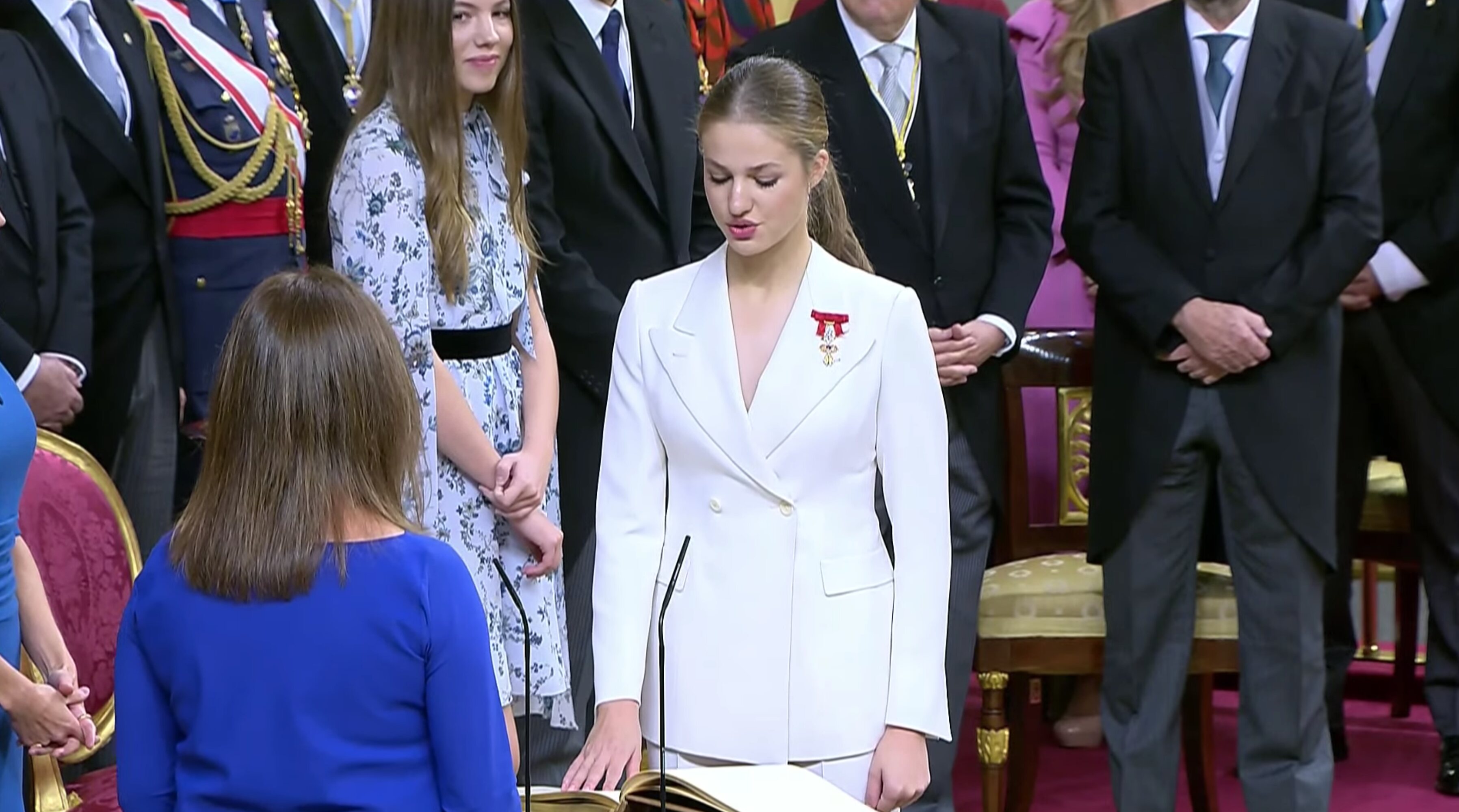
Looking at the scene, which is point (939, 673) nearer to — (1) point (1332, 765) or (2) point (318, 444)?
(2) point (318, 444)

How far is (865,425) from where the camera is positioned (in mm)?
2480

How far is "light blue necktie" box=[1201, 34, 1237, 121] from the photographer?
373 cm

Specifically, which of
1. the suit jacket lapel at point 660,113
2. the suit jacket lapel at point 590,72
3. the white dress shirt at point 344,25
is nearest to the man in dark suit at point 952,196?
the suit jacket lapel at point 660,113

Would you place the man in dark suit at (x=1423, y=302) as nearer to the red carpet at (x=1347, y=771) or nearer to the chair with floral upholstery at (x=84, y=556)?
the red carpet at (x=1347, y=771)

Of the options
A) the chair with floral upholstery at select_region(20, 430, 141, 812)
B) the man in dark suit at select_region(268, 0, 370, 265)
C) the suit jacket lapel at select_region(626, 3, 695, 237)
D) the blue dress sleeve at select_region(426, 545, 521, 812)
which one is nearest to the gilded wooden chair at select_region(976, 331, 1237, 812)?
the suit jacket lapel at select_region(626, 3, 695, 237)

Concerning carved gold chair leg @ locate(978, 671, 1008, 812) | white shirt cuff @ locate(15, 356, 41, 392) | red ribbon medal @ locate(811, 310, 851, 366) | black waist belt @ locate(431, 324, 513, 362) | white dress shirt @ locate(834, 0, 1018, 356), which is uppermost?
white dress shirt @ locate(834, 0, 1018, 356)

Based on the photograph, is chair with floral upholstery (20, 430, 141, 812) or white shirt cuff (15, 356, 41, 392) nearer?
chair with floral upholstery (20, 430, 141, 812)

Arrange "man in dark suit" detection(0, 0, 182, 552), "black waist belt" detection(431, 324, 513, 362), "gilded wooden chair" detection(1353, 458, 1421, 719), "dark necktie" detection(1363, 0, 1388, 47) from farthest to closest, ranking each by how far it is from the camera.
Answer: "gilded wooden chair" detection(1353, 458, 1421, 719), "dark necktie" detection(1363, 0, 1388, 47), "man in dark suit" detection(0, 0, 182, 552), "black waist belt" detection(431, 324, 513, 362)

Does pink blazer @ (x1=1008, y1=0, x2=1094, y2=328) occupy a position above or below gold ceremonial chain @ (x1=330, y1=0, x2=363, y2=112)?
below

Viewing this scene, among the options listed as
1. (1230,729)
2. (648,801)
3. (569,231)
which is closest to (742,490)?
(648,801)

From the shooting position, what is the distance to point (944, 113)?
381 cm

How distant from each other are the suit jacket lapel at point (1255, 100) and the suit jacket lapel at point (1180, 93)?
2 cm

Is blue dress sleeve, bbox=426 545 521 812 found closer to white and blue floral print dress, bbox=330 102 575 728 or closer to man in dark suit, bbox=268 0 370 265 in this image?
white and blue floral print dress, bbox=330 102 575 728

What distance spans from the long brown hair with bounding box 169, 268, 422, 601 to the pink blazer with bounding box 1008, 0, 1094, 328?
284 centimetres
